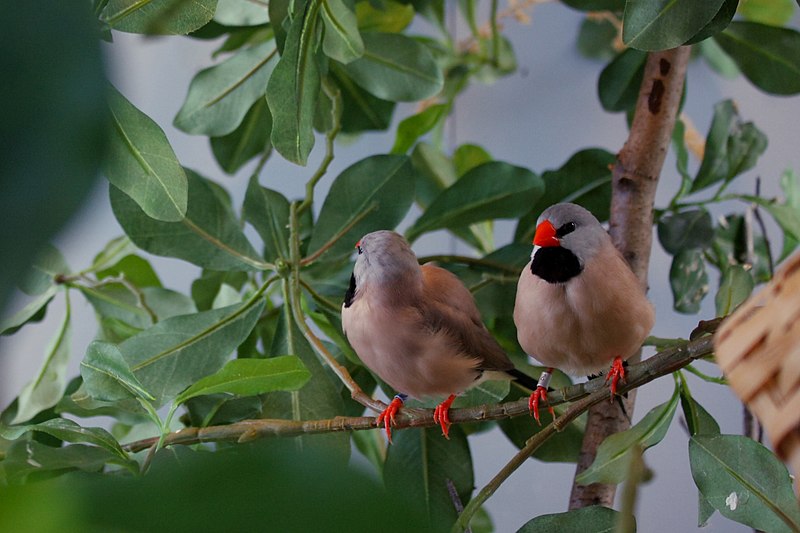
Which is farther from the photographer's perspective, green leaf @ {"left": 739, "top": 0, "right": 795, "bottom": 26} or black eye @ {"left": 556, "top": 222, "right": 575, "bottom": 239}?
green leaf @ {"left": 739, "top": 0, "right": 795, "bottom": 26}

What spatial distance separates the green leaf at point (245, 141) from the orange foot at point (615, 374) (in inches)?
25.0

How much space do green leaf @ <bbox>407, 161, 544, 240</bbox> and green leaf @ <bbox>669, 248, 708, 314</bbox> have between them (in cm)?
22

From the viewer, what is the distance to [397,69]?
1.04 m

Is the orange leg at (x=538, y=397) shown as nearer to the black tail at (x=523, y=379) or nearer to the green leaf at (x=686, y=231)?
the black tail at (x=523, y=379)

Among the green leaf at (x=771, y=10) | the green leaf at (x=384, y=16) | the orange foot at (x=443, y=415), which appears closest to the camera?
the orange foot at (x=443, y=415)

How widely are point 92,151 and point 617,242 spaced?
847mm

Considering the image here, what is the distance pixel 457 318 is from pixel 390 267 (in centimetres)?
9

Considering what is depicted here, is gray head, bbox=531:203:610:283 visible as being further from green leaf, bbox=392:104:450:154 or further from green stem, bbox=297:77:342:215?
green leaf, bbox=392:104:450:154

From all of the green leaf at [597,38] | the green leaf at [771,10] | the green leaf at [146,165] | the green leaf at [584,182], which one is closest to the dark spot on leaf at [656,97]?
the green leaf at [584,182]

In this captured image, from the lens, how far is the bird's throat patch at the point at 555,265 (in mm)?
733

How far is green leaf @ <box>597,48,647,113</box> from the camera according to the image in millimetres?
1109

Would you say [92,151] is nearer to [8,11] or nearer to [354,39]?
[8,11]

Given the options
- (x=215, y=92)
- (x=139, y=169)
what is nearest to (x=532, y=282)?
(x=139, y=169)

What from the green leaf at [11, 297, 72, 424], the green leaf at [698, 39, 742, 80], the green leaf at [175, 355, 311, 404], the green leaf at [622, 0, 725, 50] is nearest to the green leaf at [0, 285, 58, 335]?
the green leaf at [11, 297, 72, 424]
